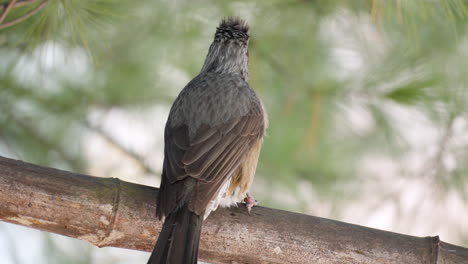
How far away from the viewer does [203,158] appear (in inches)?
132

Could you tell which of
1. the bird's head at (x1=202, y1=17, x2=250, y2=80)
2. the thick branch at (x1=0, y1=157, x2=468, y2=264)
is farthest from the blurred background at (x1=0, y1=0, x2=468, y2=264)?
the thick branch at (x1=0, y1=157, x2=468, y2=264)

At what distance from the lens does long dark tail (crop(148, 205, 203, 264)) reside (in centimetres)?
291

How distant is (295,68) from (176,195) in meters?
2.16

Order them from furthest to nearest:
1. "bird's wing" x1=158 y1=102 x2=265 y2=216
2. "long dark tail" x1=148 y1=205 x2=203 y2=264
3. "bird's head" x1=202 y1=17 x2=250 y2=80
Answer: "bird's head" x1=202 y1=17 x2=250 y2=80
"bird's wing" x1=158 y1=102 x2=265 y2=216
"long dark tail" x1=148 y1=205 x2=203 y2=264

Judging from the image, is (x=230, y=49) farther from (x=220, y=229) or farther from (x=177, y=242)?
Answer: (x=177, y=242)

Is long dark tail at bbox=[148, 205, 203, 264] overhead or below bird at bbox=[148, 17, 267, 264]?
below

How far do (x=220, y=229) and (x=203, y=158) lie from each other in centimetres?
42

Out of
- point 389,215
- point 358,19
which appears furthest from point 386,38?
point 389,215

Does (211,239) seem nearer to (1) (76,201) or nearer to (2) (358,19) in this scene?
(1) (76,201)

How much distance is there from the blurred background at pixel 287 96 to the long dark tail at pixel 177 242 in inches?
66.1

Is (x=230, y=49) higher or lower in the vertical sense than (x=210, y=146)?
higher

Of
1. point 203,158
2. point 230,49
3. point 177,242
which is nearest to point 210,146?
point 203,158

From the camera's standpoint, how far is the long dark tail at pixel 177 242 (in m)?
2.91

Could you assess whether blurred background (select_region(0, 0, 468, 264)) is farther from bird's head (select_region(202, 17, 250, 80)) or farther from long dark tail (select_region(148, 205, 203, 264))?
long dark tail (select_region(148, 205, 203, 264))
